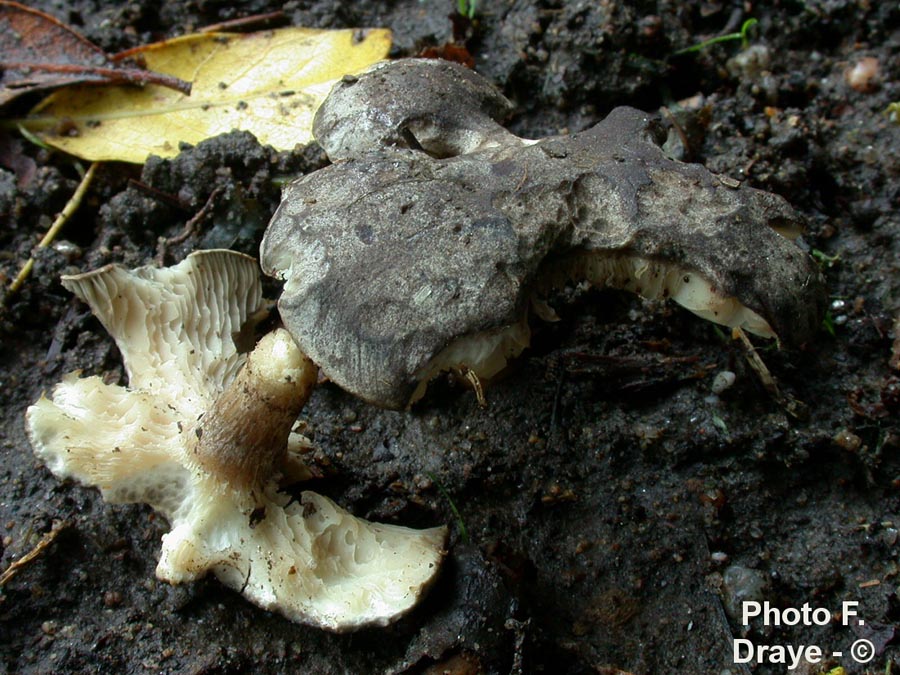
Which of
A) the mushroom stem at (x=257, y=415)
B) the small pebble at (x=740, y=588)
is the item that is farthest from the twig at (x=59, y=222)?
the small pebble at (x=740, y=588)

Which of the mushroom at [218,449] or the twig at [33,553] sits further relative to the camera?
the twig at [33,553]

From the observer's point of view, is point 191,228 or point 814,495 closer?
point 814,495

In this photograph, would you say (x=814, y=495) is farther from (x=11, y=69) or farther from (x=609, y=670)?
(x=11, y=69)

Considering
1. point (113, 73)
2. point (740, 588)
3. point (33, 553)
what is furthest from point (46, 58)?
point (740, 588)

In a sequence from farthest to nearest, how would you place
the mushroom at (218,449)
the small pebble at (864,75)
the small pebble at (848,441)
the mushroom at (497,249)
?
the small pebble at (864,75)
the small pebble at (848,441)
the mushroom at (218,449)
the mushroom at (497,249)

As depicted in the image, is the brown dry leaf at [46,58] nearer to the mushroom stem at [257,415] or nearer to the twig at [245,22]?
the twig at [245,22]

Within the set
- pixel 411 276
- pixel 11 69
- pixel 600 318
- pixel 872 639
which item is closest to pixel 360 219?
pixel 411 276
